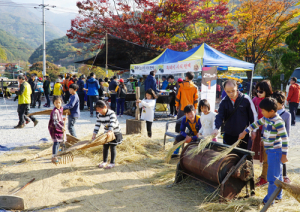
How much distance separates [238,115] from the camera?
3.52m

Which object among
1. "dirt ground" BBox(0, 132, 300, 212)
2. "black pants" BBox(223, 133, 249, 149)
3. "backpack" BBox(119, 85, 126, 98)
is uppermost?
"backpack" BBox(119, 85, 126, 98)

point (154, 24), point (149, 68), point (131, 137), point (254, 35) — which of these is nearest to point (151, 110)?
point (131, 137)

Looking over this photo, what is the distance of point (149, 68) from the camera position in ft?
35.6

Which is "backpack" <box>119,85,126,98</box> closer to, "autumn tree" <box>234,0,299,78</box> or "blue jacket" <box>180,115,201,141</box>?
"blue jacket" <box>180,115,201,141</box>

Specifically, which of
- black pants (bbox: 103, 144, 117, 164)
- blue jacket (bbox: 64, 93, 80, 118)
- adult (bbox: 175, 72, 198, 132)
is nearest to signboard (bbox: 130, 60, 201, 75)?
adult (bbox: 175, 72, 198, 132)

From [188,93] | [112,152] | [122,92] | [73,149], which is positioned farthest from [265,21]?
[73,149]

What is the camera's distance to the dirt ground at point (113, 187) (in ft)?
9.91

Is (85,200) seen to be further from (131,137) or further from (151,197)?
(131,137)

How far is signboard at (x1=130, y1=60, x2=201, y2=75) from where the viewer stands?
8.24 meters

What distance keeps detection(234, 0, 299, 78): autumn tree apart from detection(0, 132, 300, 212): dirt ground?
1398 cm

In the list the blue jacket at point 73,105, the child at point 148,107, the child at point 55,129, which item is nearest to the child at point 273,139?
the child at point 148,107

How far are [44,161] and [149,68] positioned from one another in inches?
276

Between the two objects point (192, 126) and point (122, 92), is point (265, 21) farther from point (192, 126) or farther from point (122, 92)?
point (192, 126)

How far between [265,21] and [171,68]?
1140 cm
